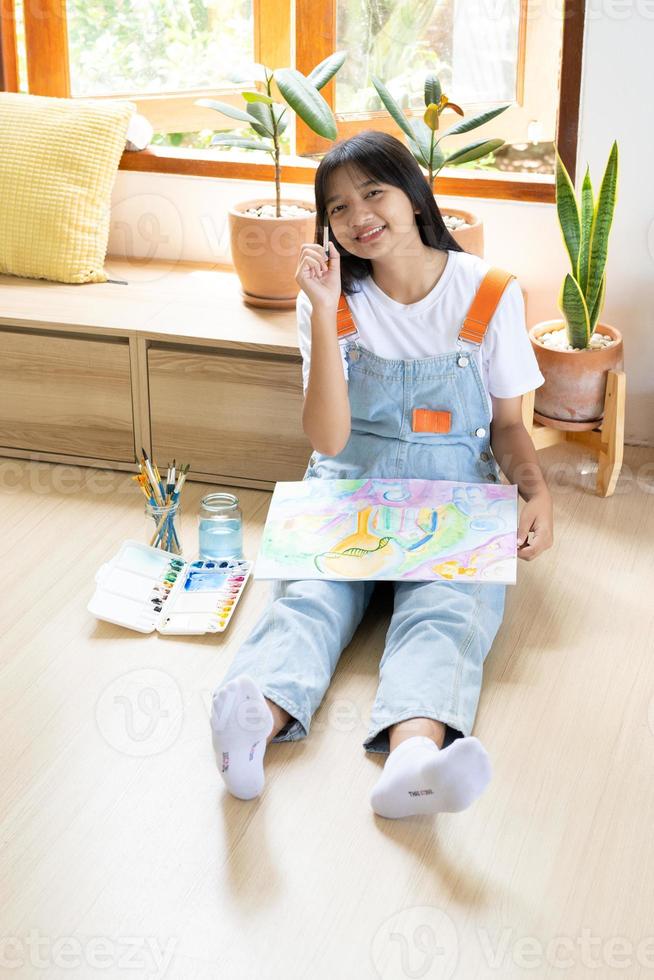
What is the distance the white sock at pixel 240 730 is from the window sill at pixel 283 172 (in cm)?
137

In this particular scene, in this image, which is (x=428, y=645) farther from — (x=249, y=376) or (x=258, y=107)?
(x=258, y=107)

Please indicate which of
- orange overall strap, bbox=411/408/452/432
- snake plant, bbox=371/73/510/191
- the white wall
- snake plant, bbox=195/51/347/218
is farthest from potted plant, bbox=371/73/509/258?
orange overall strap, bbox=411/408/452/432

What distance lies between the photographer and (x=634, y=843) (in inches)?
54.8

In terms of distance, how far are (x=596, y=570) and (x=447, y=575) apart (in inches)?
16.3

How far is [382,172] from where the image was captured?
170cm

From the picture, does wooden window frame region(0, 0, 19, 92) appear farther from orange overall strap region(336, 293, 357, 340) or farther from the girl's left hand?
the girl's left hand

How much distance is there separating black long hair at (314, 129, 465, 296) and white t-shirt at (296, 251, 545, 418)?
0.19 feet

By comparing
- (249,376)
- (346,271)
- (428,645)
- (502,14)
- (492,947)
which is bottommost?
(492,947)

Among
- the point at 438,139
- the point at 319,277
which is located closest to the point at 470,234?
the point at 438,139

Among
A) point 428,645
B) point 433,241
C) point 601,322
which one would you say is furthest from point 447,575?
point 601,322

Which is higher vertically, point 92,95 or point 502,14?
point 502,14

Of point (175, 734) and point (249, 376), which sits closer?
point (175, 734)

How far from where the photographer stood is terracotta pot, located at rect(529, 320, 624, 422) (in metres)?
2.14

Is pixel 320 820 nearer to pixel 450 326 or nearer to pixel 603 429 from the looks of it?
pixel 450 326
